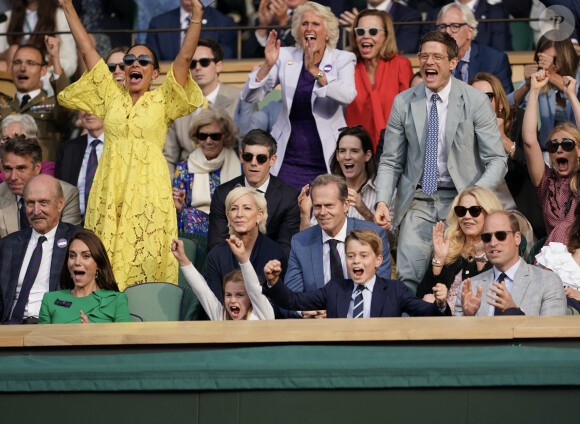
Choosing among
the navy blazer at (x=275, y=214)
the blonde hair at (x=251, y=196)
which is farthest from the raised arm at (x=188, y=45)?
the navy blazer at (x=275, y=214)

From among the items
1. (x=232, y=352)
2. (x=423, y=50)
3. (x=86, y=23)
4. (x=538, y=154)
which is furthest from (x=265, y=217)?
(x=86, y=23)

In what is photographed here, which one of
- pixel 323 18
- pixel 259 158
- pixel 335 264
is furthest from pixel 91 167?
pixel 335 264

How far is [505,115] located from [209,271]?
2733 mm

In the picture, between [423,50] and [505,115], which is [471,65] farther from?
[423,50]

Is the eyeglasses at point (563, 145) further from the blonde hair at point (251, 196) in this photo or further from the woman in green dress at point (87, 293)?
the woman in green dress at point (87, 293)

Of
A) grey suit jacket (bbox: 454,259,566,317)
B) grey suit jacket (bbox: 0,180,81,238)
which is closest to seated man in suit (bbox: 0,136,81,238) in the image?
grey suit jacket (bbox: 0,180,81,238)

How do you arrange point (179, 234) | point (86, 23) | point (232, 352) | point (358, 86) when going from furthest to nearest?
point (86, 23) → point (358, 86) → point (179, 234) → point (232, 352)

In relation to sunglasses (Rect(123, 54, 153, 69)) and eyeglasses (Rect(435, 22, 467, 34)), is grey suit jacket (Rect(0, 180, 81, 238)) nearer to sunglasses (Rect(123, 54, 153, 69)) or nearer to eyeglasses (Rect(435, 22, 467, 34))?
sunglasses (Rect(123, 54, 153, 69))

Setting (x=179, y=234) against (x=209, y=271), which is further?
(x=179, y=234)

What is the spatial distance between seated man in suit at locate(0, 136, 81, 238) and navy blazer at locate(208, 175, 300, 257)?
1080mm

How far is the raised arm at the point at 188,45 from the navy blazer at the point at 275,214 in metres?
0.97

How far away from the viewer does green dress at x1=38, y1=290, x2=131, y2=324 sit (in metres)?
7.11

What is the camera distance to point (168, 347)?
5.55 metres

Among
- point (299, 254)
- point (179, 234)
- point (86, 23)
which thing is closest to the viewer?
point (299, 254)
